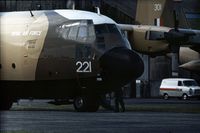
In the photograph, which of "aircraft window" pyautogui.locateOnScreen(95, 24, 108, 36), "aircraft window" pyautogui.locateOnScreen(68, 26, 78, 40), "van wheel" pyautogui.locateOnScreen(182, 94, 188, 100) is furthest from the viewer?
"van wheel" pyautogui.locateOnScreen(182, 94, 188, 100)

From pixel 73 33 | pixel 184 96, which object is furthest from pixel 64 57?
pixel 184 96

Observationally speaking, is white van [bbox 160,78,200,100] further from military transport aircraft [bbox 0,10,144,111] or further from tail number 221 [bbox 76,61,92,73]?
tail number 221 [bbox 76,61,92,73]

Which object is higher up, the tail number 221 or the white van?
the tail number 221

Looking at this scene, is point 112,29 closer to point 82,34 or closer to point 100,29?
point 100,29

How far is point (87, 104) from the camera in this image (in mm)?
26875

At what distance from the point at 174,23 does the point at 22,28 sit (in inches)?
715

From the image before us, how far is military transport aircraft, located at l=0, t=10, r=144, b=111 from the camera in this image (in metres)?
25.8

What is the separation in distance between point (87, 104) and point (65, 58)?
6.88 ft

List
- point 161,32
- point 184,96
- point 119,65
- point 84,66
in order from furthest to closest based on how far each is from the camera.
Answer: point 184,96 < point 161,32 < point 84,66 < point 119,65

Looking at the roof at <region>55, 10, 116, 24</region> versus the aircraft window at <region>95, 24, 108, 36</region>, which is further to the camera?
the roof at <region>55, 10, 116, 24</region>

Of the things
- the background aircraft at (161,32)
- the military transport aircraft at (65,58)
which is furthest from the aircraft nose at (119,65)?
the background aircraft at (161,32)

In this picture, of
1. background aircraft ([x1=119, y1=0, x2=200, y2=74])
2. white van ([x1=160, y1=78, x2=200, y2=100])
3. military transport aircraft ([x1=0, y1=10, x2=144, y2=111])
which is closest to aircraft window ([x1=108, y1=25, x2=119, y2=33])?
military transport aircraft ([x1=0, y1=10, x2=144, y2=111])

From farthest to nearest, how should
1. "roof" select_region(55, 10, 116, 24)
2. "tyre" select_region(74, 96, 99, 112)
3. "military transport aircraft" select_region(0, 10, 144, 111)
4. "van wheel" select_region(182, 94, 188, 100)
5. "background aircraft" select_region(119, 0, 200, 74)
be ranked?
"van wheel" select_region(182, 94, 188, 100)
"background aircraft" select_region(119, 0, 200, 74)
"tyre" select_region(74, 96, 99, 112)
"roof" select_region(55, 10, 116, 24)
"military transport aircraft" select_region(0, 10, 144, 111)

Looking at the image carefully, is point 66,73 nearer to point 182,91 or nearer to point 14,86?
point 14,86
